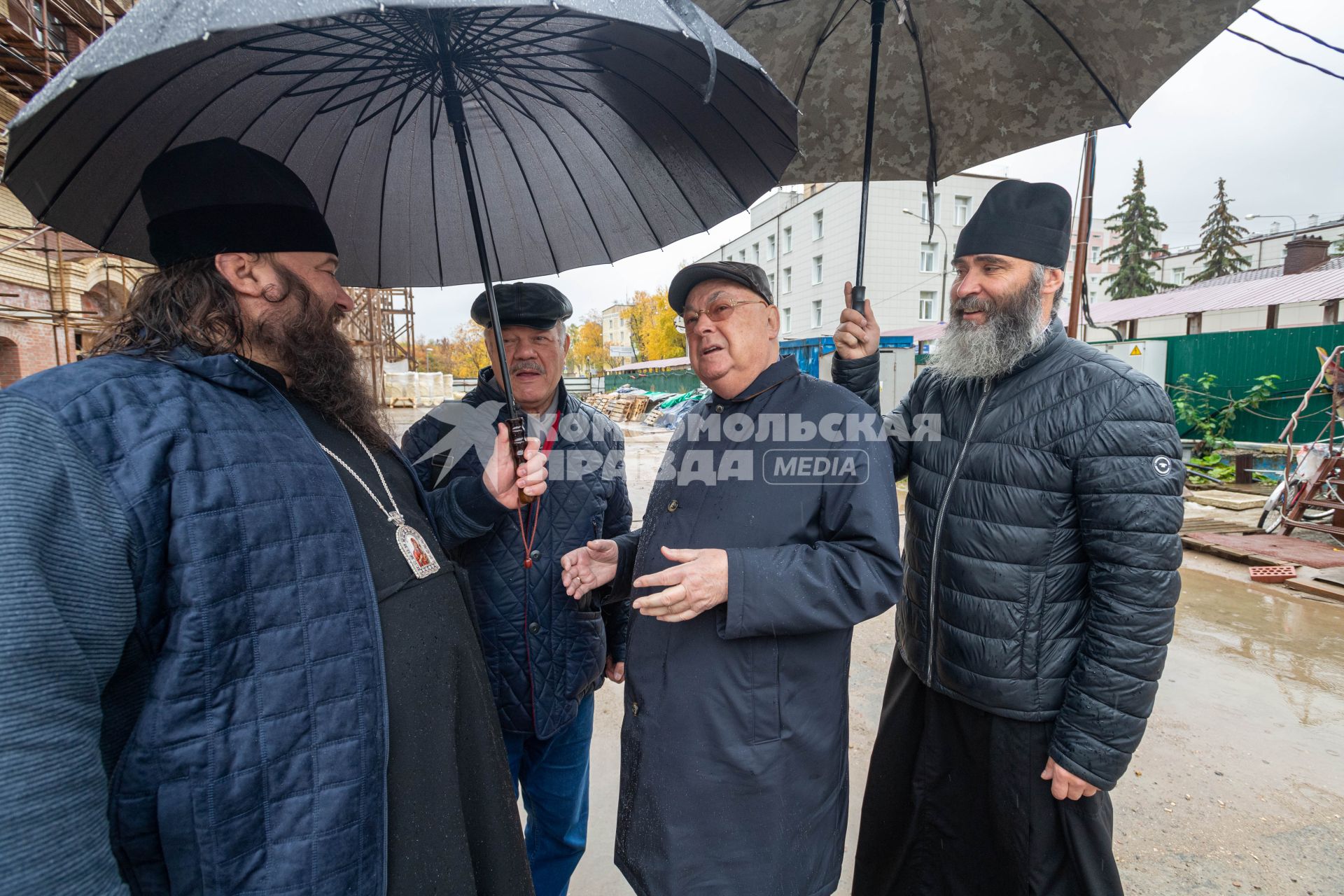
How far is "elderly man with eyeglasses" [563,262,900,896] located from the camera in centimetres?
148

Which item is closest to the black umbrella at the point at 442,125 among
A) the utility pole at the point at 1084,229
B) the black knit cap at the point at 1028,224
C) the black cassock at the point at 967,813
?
the black knit cap at the point at 1028,224

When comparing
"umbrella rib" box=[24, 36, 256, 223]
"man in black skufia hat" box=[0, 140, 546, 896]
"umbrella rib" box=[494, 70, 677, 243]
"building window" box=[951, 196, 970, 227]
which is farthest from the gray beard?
"building window" box=[951, 196, 970, 227]

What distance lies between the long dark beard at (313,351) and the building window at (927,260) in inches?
1313

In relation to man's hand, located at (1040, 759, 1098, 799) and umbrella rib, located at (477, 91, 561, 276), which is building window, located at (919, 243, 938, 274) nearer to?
umbrella rib, located at (477, 91, 561, 276)

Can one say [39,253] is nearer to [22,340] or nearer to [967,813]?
[22,340]

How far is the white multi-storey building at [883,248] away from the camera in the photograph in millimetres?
29922

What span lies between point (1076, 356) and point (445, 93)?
1970 millimetres

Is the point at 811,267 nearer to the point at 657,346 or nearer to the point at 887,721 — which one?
the point at 657,346

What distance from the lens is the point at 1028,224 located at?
1985 millimetres

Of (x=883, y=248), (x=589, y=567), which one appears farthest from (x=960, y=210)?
(x=589, y=567)

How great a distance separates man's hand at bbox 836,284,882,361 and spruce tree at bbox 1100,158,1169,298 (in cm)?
4355

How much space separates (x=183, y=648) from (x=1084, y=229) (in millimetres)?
8965

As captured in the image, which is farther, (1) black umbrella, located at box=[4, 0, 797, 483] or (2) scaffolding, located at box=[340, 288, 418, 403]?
(2) scaffolding, located at box=[340, 288, 418, 403]

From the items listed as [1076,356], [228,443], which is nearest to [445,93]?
[228,443]
